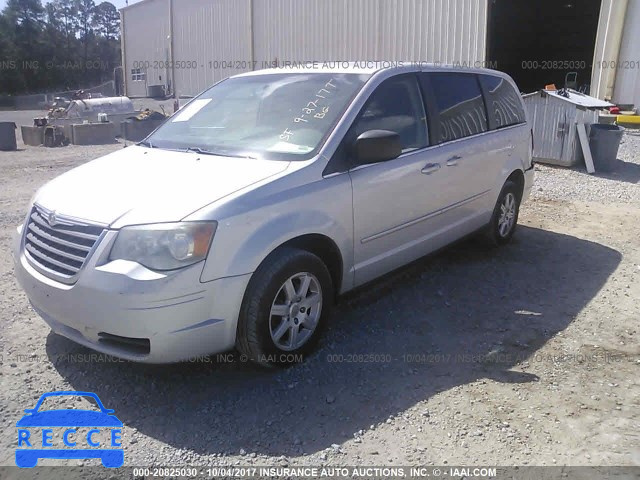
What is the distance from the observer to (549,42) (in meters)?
26.7

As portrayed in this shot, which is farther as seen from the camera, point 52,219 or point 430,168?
point 430,168

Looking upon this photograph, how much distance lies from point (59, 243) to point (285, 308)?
53.3 inches

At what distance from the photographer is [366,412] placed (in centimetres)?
326

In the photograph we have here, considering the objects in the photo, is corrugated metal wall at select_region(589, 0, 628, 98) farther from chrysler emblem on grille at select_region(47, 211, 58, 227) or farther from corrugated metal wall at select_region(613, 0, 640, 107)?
chrysler emblem on grille at select_region(47, 211, 58, 227)

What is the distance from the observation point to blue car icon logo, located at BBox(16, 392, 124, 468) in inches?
115

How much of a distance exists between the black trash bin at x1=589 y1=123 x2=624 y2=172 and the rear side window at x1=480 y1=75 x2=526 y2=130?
15.3 ft

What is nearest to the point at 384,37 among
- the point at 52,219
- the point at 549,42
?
the point at 549,42

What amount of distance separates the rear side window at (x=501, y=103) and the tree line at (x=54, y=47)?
168ft

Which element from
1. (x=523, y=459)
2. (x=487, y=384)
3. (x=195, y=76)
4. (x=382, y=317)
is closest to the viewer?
(x=523, y=459)

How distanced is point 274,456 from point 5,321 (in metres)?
2.60

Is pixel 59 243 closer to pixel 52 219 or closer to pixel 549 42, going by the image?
pixel 52 219

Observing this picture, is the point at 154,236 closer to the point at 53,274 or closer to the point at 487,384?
the point at 53,274

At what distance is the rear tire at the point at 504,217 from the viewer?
586 cm

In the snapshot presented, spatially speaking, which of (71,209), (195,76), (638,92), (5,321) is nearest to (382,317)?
(71,209)
